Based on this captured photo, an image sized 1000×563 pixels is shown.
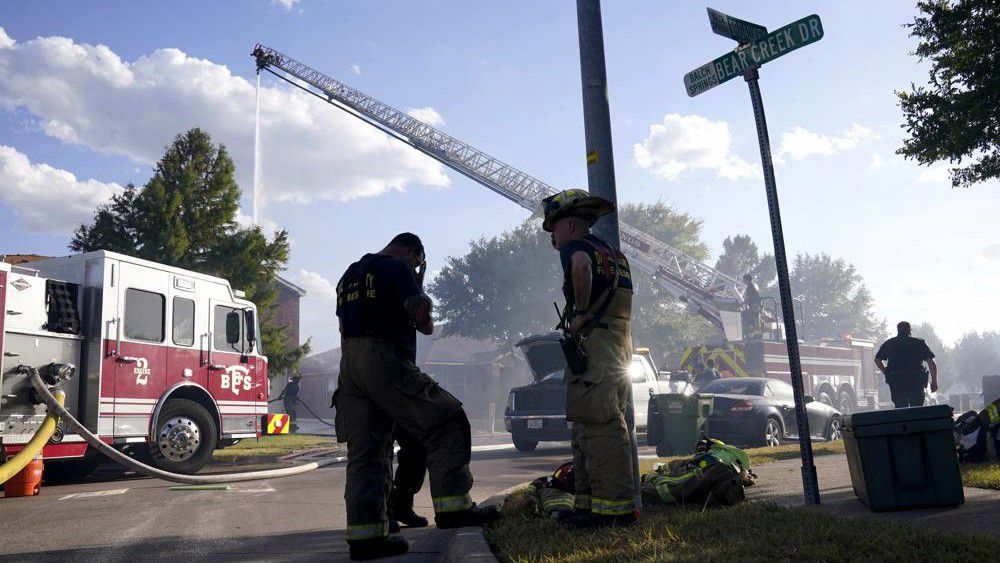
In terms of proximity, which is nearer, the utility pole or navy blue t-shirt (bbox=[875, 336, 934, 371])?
the utility pole

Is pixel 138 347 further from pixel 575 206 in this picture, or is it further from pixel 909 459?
pixel 909 459

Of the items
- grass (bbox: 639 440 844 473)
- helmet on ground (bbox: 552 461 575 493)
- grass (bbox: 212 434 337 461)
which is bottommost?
grass (bbox: 639 440 844 473)

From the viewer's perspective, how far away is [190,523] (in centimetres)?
636

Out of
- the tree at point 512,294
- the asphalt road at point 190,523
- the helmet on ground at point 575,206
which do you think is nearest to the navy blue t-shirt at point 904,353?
the asphalt road at point 190,523

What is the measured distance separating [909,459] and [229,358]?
9.17 m

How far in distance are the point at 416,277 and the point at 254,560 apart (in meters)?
1.94

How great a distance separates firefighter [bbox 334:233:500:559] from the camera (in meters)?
4.35

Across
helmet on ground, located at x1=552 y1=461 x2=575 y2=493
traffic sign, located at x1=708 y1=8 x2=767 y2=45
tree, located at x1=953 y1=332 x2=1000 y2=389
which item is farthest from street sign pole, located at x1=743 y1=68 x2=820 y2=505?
tree, located at x1=953 y1=332 x2=1000 y2=389

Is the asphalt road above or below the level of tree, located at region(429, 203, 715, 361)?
below

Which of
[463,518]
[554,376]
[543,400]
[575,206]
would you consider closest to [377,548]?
[463,518]

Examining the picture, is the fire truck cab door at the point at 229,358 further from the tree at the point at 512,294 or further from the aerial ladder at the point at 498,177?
the tree at the point at 512,294

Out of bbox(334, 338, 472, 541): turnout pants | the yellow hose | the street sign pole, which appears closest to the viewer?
bbox(334, 338, 472, 541): turnout pants

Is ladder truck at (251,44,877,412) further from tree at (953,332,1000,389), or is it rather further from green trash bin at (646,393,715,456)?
tree at (953,332,1000,389)

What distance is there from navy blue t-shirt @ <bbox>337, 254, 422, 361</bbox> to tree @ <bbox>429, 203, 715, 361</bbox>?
47304mm
